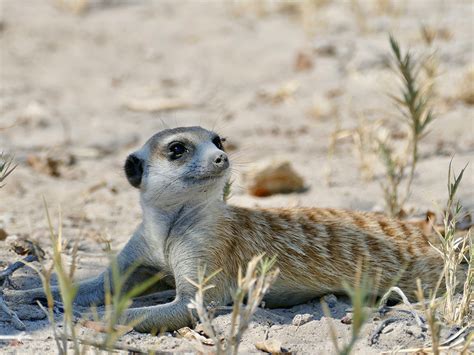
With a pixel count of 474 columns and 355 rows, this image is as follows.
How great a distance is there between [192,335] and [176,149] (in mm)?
899

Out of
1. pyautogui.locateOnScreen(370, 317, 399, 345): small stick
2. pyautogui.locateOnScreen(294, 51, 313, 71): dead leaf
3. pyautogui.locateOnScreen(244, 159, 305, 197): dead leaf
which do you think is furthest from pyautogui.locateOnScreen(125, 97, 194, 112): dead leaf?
pyautogui.locateOnScreen(370, 317, 399, 345): small stick

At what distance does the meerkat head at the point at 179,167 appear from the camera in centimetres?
352

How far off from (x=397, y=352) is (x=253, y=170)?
114 inches

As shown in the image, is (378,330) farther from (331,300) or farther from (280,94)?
(280,94)

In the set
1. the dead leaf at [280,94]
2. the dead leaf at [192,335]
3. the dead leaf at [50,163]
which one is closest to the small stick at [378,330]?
the dead leaf at [192,335]

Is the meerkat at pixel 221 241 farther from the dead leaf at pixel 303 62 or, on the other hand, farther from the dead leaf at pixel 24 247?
the dead leaf at pixel 303 62

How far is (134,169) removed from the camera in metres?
3.81

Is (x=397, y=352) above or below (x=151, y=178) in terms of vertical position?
below

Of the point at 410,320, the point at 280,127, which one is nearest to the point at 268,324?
the point at 410,320

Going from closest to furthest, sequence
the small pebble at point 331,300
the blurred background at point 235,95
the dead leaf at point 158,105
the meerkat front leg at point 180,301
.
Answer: the meerkat front leg at point 180,301, the small pebble at point 331,300, the blurred background at point 235,95, the dead leaf at point 158,105

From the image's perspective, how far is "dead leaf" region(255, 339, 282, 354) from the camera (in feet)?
9.77

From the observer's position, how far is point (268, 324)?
10.8 ft

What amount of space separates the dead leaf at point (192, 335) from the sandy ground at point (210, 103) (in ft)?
0.19

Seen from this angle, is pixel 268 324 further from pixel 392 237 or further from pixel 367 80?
pixel 367 80
